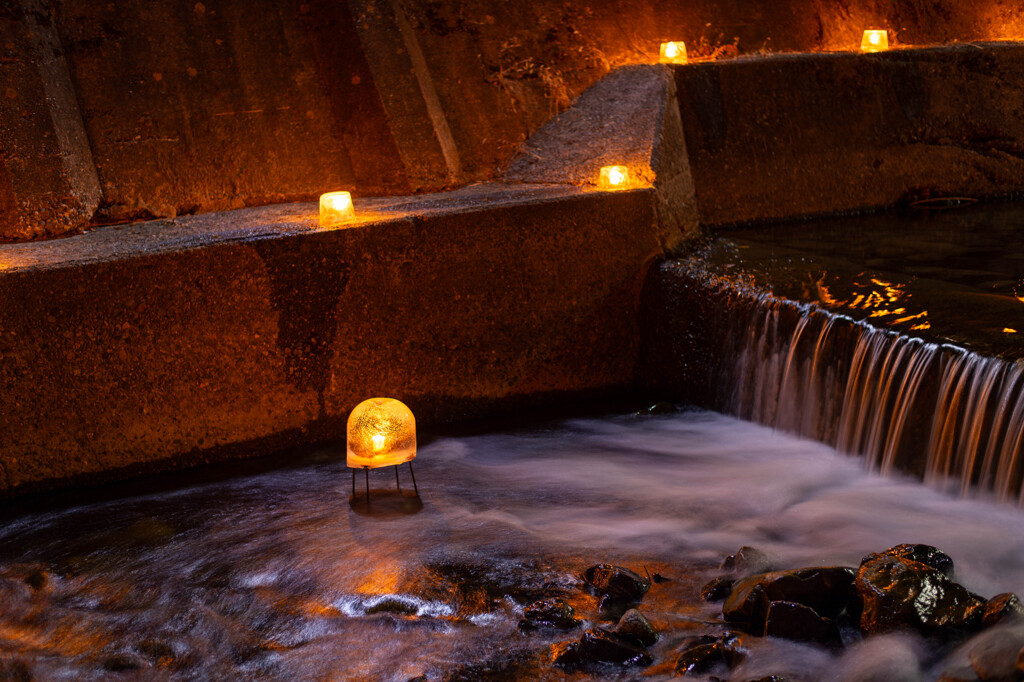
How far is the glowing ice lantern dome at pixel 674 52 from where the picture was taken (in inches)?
284

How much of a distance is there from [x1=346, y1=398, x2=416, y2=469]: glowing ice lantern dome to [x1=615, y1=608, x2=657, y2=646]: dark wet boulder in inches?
54.0

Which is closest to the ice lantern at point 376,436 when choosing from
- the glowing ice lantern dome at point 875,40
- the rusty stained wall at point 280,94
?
the rusty stained wall at point 280,94

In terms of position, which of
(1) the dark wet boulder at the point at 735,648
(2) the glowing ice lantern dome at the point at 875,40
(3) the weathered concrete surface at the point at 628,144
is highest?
(2) the glowing ice lantern dome at the point at 875,40

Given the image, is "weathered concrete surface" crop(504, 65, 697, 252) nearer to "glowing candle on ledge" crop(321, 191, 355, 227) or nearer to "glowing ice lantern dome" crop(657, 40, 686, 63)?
"glowing ice lantern dome" crop(657, 40, 686, 63)

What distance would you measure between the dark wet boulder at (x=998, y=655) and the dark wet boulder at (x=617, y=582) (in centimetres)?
112

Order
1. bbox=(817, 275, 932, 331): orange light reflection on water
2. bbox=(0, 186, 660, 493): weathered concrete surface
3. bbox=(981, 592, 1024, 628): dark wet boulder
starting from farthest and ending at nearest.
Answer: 1. bbox=(0, 186, 660, 493): weathered concrete surface
2. bbox=(817, 275, 932, 331): orange light reflection on water
3. bbox=(981, 592, 1024, 628): dark wet boulder

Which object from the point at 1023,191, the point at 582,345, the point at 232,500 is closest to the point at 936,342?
the point at 582,345

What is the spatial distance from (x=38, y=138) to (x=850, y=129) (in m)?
5.66

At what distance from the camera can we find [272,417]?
4945 millimetres

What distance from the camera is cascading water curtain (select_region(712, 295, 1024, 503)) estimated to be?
12.2 feet

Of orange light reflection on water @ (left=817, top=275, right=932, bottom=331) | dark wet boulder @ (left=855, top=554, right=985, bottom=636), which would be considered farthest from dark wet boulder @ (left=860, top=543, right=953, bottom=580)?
orange light reflection on water @ (left=817, top=275, right=932, bottom=331)

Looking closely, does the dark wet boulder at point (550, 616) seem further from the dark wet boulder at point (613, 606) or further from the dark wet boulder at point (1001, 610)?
the dark wet boulder at point (1001, 610)

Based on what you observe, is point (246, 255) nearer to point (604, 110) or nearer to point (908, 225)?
point (604, 110)

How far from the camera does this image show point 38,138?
580 cm
